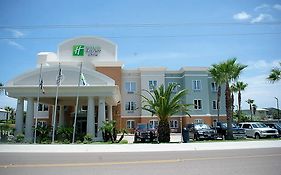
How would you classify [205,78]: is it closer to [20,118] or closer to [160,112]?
[160,112]

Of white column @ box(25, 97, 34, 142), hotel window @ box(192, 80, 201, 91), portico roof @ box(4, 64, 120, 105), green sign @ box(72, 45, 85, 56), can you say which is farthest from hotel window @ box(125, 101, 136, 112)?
white column @ box(25, 97, 34, 142)

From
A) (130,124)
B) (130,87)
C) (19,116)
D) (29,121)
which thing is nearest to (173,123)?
(130,124)

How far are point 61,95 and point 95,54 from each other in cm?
2071

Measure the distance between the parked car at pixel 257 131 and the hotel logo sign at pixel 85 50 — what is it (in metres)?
27.1

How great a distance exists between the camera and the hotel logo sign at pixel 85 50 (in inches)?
1923

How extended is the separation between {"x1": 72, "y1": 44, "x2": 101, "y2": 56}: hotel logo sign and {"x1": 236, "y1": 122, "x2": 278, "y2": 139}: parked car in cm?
2708

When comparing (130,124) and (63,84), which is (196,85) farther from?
(63,84)

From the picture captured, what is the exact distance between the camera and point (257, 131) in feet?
104

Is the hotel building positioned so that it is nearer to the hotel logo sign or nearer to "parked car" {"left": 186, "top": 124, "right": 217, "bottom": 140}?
the hotel logo sign

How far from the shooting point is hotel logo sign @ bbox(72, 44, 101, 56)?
Answer: 48844 millimetres

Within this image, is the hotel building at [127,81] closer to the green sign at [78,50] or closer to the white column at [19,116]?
the green sign at [78,50]

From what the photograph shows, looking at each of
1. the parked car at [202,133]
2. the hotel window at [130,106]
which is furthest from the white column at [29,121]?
the hotel window at [130,106]

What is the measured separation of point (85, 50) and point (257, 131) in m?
30.8

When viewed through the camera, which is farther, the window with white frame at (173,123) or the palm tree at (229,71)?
the window with white frame at (173,123)
